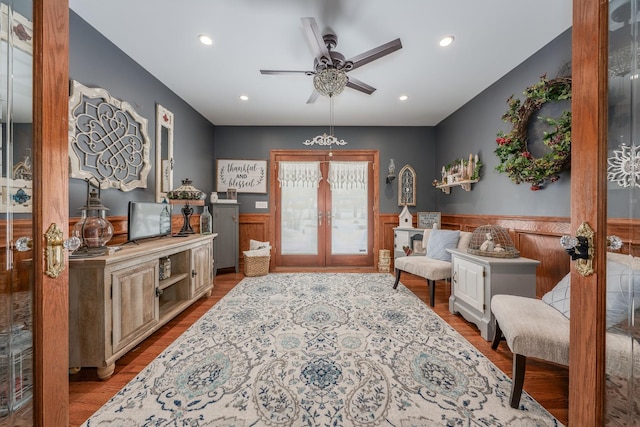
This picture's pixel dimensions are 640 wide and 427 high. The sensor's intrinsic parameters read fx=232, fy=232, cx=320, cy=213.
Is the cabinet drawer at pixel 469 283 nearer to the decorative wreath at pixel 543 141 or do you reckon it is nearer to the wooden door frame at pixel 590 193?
the decorative wreath at pixel 543 141

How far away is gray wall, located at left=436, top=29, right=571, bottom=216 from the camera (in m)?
2.09

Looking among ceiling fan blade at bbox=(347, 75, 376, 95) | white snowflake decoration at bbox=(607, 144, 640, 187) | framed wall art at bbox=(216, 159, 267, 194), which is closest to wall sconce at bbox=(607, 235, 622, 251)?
white snowflake decoration at bbox=(607, 144, 640, 187)

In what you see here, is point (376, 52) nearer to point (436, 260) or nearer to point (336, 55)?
point (336, 55)

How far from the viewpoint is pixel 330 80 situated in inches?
81.5

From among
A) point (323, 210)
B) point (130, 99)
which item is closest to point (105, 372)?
point (130, 99)

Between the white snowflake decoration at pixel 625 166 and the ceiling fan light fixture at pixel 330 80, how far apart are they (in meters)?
1.84

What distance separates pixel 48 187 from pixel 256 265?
10.8 ft

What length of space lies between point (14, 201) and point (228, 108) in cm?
333

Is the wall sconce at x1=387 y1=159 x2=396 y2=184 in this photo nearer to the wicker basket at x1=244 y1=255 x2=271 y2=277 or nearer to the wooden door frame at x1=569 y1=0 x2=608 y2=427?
the wicker basket at x1=244 y1=255 x2=271 y2=277

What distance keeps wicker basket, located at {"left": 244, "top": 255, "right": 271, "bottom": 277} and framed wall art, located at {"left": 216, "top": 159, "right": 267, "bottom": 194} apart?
1.24m

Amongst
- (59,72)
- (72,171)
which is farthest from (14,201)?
(72,171)

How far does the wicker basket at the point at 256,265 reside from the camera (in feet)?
12.7

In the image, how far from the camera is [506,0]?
5.59 ft

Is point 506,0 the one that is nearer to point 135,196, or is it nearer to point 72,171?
point 72,171
